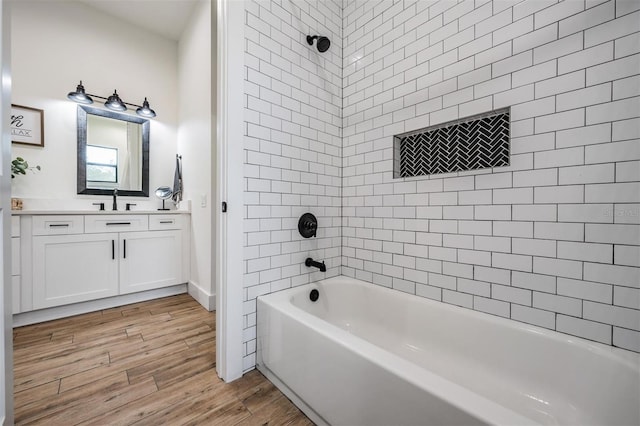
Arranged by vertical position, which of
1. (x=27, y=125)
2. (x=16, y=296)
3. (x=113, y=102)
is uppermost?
(x=113, y=102)

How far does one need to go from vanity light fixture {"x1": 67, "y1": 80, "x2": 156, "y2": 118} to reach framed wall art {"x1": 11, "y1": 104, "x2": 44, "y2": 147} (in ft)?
1.12

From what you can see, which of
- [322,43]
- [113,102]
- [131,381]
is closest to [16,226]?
[113,102]

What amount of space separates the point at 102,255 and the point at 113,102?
1.67m

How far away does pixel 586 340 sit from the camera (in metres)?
1.09

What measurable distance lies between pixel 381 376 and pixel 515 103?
1.42 meters

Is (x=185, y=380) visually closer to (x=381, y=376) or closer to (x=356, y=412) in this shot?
(x=356, y=412)

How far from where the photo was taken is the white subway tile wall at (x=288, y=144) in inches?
61.8

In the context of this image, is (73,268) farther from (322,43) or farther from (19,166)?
(322,43)

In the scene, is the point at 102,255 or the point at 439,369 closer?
the point at 439,369

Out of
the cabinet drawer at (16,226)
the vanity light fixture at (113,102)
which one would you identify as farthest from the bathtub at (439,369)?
the vanity light fixture at (113,102)

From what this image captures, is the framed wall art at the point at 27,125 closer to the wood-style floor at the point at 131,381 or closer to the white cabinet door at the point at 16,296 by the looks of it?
Result: the white cabinet door at the point at 16,296

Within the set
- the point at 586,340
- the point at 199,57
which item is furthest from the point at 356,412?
the point at 199,57

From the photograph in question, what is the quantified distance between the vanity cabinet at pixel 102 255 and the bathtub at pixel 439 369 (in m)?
1.77

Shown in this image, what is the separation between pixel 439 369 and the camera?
1.41 meters
